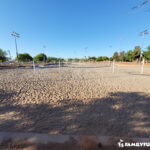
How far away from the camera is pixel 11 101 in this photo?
286 centimetres

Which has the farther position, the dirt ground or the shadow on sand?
the shadow on sand

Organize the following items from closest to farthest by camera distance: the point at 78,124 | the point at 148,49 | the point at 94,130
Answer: the point at 94,130, the point at 78,124, the point at 148,49

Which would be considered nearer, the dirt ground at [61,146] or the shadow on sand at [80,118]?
the dirt ground at [61,146]

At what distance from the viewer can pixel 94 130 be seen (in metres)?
1.61

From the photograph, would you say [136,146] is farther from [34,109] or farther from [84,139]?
[34,109]

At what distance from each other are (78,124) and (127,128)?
1088 mm

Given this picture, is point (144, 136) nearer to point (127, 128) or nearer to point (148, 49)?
point (127, 128)

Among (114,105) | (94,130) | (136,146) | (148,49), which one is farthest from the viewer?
(148,49)

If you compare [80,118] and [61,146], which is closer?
[61,146]

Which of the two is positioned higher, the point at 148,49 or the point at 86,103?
the point at 148,49

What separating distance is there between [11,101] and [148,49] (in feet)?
131

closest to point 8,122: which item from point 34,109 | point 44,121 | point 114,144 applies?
point 34,109

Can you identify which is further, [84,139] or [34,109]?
[34,109]

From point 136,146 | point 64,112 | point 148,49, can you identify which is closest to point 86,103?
point 64,112
